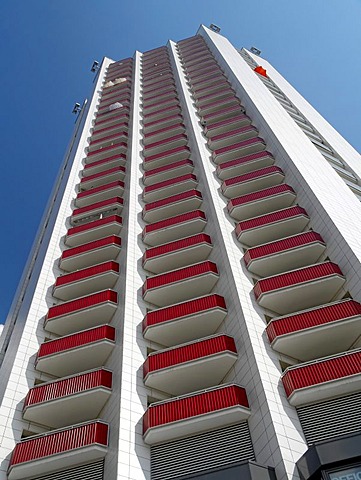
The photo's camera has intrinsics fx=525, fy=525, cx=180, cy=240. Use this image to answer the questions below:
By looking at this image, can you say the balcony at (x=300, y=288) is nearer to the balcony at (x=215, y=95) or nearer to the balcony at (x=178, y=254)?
the balcony at (x=178, y=254)

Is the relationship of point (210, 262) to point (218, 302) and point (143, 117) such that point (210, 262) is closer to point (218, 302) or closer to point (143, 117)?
point (218, 302)

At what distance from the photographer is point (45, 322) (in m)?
25.6

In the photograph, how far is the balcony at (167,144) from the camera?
4228 cm

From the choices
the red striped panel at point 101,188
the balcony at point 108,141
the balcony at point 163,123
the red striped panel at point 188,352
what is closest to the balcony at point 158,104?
the balcony at point 163,123

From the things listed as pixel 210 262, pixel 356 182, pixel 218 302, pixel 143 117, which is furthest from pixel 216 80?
pixel 218 302

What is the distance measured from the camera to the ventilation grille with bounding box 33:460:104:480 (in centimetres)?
1830

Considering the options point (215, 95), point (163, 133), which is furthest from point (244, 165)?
point (215, 95)

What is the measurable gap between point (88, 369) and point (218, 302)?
676cm

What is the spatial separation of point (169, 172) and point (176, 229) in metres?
8.08

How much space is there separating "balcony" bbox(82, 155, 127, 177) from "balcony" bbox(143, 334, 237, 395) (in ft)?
79.2

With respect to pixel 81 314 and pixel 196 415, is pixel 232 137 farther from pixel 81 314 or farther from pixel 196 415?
pixel 196 415

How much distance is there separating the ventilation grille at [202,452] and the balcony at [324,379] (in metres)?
2.10

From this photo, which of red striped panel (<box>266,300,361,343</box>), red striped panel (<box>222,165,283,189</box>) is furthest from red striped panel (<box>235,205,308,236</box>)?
red striped panel (<box>266,300,361,343</box>)

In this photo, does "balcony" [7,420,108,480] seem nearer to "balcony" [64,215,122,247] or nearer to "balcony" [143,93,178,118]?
"balcony" [64,215,122,247]
